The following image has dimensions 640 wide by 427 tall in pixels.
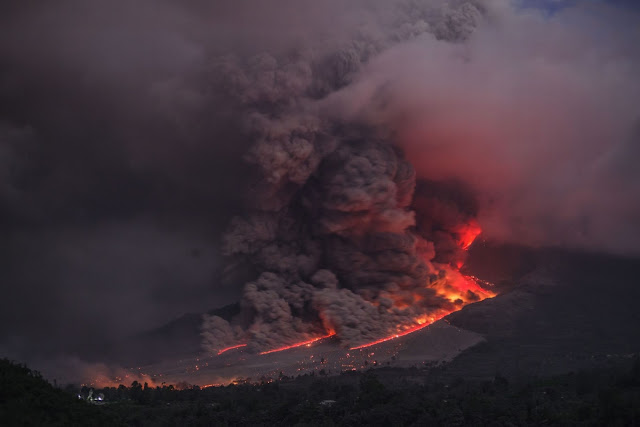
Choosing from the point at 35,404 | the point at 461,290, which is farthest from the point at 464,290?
the point at 35,404

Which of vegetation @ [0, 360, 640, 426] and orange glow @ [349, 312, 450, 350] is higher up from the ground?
Answer: orange glow @ [349, 312, 450, 350]

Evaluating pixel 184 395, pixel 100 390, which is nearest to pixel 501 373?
pixel 184 395

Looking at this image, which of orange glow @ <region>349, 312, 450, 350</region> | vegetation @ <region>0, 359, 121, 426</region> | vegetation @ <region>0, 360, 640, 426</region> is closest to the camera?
vegetation @ <region>0, 359, 121, 426</region>

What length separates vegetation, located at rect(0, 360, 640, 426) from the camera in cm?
1392

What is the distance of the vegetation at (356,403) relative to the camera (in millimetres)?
13922

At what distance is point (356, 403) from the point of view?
23.8m

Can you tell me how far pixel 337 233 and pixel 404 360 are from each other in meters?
8.29

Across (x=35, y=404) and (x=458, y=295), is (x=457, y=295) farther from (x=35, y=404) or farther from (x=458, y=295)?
(x=35, y=404)

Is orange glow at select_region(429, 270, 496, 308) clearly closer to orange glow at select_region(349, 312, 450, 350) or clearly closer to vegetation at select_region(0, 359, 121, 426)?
orange glow at select_region(349, 312, 450, 350)

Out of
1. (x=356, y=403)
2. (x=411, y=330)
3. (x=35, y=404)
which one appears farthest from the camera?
(x=411, y=330)

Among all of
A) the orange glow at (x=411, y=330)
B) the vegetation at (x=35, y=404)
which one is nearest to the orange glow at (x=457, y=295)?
the orange glow at (x=411, y=330)

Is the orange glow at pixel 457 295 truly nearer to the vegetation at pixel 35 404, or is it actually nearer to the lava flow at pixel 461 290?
the lava flow at pixel 461 290

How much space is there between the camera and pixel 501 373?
102 feet

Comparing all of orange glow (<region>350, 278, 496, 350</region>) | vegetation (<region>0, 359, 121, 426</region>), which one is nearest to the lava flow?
orange glow (<region>350, 278, 496, 350</region>)
